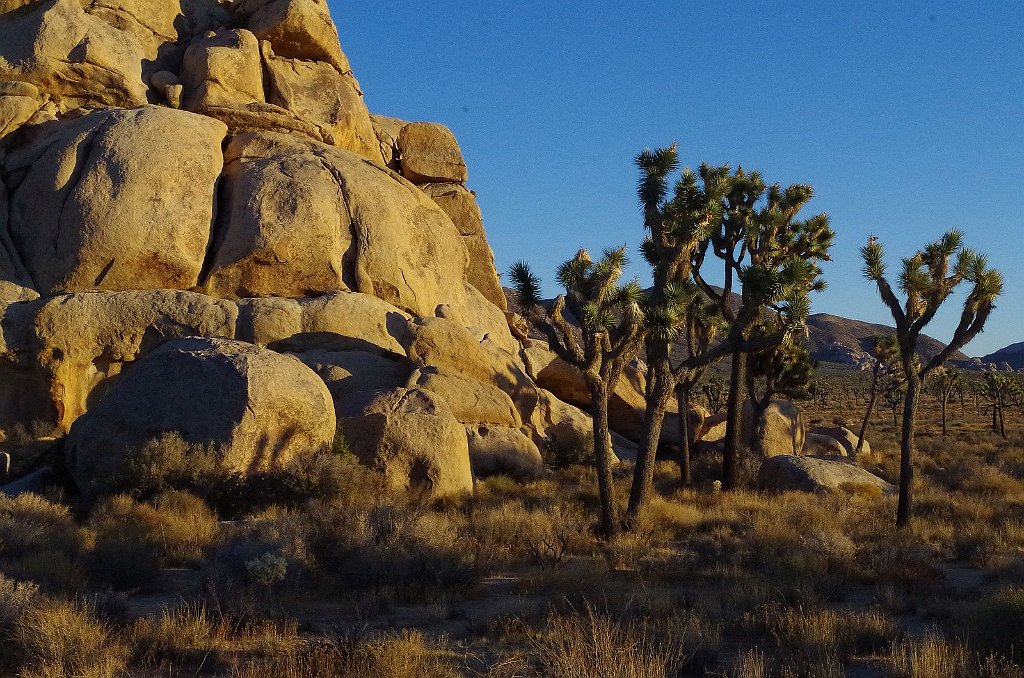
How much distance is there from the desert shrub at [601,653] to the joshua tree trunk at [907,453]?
10.4 m

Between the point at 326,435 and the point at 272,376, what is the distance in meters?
1.56

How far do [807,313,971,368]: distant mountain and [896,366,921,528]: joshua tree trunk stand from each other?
11204 centimetres

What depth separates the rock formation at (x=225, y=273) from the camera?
52.7 feet

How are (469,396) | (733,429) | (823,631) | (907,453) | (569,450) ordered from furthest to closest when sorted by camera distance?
1. (569,450)
2. (469,396)
3. (733,429)
4. (907,453)
5. (823,631)

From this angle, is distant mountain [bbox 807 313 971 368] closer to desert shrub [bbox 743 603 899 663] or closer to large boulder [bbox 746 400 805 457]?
large boulder [bbox 746 400 805 457]

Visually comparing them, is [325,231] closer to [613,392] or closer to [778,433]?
[613,392]

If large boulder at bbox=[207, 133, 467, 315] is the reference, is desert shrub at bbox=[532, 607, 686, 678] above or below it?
below

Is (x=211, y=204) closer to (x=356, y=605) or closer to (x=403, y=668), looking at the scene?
(x=356, y=605)

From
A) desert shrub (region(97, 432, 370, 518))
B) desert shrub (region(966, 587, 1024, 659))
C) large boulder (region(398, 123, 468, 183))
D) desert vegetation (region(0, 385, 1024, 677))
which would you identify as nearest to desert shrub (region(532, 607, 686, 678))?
desert vegetation (region(0, 385, 1024, 677))

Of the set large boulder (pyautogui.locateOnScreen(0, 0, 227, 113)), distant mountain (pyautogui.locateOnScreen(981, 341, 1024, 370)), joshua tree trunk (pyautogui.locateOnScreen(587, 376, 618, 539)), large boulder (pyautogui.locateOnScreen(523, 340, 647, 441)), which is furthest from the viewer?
distant mountain (pyautogui.locateOnScreen(981, 341, 1024, 370))

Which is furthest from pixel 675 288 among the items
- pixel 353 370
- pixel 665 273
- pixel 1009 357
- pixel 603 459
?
pixel 1009 357

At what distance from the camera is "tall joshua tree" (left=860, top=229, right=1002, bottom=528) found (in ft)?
52.0

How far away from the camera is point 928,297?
53.1 ft

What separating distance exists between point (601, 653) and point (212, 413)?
1101 centimetres
